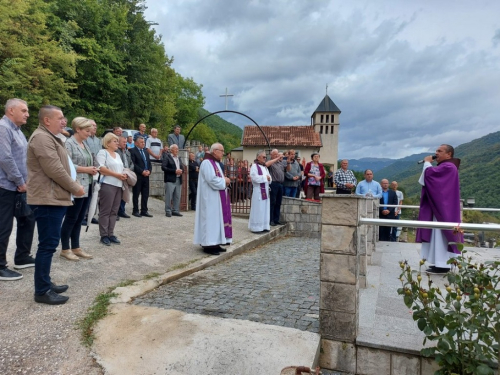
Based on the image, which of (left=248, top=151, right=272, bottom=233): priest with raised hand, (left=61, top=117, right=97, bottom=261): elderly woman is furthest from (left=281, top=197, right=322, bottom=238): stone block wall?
(left=61, top=117, right=97, bottom=261): elderly woman

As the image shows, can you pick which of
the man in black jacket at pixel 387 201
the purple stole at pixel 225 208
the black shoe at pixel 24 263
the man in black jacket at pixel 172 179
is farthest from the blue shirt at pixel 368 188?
the black shoe at pixel 24 263

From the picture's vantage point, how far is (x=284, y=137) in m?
43.6

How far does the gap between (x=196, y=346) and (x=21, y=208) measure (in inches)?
110

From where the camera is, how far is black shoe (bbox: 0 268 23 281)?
13.0 feet

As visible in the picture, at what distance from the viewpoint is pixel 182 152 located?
38.0 ft

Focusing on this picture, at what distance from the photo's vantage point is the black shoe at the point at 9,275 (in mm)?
3975

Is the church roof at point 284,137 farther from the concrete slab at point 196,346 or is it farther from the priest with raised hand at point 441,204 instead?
the concrete slab at point 196,346

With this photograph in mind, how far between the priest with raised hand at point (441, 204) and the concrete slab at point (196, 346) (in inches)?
133

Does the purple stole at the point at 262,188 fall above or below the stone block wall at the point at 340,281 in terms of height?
above

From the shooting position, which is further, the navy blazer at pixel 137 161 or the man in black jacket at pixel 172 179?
the man in black jacket at pixel 172 179

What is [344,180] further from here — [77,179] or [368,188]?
[77,179]

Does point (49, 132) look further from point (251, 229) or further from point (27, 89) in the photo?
point (27, 89)

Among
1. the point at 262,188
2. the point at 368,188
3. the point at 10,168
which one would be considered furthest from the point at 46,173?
the point at 368,188

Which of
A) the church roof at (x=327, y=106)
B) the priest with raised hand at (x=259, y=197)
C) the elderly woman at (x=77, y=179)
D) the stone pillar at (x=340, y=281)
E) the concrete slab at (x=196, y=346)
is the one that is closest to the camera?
the concrete slab at (x=196, y=346)
